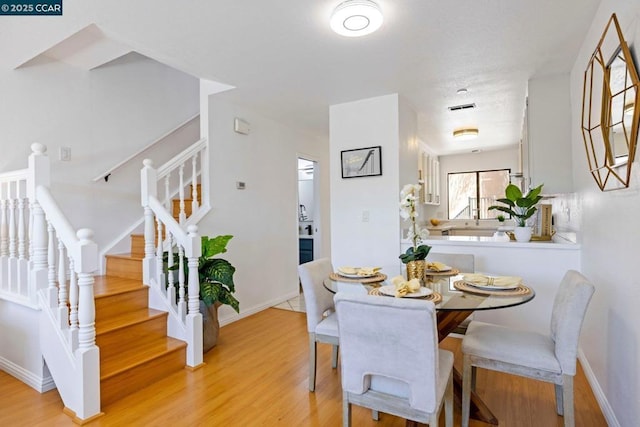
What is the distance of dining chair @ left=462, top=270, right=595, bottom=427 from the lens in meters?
1.62

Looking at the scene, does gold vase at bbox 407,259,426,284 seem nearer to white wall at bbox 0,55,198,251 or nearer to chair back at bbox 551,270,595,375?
chair back at bbox 551,270,595,375

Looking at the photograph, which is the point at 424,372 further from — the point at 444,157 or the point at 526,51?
the point at 444,157

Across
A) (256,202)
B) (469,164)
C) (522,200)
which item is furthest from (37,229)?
(469,164)

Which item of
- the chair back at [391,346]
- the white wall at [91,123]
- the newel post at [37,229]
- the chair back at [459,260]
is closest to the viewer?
the chair back at [391,346]

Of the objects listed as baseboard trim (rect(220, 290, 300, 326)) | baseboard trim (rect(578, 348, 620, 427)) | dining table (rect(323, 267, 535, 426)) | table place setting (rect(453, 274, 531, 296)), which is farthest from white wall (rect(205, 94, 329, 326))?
baseboard trim (rect(578, 348, 620, 427))

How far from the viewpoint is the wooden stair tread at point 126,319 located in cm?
242

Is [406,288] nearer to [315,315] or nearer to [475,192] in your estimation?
[315,315]

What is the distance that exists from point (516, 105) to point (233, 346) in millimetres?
3874

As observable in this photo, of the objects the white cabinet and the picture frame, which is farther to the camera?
the white cabinet

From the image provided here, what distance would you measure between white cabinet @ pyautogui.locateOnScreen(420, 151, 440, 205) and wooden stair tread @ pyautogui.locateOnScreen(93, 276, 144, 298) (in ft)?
14.1

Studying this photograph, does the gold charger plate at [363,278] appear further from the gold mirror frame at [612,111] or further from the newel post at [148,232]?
the newel post at [148,232]

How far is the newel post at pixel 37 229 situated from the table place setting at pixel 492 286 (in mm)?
2572

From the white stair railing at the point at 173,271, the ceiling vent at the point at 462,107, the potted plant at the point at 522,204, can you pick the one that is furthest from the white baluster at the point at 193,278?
the ceiling vent at the point at 462,107

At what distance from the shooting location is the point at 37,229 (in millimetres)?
2209
